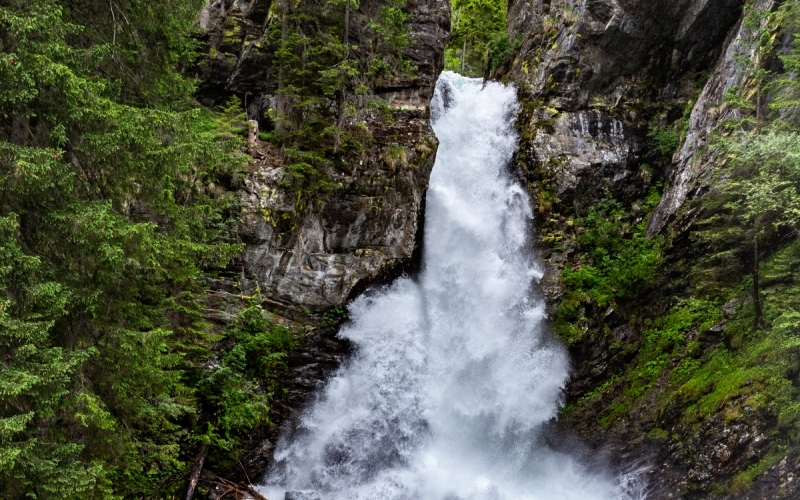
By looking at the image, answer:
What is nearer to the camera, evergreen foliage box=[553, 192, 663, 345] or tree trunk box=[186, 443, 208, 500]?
tree trunk box=[186, 443, 208, 500]

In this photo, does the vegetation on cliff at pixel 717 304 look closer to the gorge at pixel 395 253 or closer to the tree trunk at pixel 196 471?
the gorge at pixel 395 253

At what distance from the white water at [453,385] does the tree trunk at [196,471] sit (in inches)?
64.5

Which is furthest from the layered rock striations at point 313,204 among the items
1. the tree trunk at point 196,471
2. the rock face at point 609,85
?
the rock face at point 609,85

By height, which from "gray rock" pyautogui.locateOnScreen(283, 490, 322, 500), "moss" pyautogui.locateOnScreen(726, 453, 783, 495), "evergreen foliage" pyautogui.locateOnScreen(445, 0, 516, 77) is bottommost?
"gray rock" pyautogui.locateOnScreen(283, 490, 322, 500)

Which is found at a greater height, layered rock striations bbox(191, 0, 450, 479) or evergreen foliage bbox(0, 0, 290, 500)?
layered rock striations bbox(191, 0, 450, 479)

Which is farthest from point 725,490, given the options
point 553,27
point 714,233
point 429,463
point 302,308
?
point 553,27

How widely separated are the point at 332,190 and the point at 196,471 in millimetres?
7503

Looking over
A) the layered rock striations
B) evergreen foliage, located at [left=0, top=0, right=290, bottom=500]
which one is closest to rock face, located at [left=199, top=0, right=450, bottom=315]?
the layered rock striations

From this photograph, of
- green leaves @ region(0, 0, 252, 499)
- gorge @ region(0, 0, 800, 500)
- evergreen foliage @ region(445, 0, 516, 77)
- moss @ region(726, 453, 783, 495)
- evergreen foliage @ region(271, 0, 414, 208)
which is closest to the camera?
green leaves @ region(0, 0, 252, 499)

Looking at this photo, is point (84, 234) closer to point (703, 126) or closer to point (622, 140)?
point (703, 126)

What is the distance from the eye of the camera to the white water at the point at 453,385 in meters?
11.1

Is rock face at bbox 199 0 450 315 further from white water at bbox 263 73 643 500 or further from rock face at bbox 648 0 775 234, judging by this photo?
rock face at bbox 648 0 775 234

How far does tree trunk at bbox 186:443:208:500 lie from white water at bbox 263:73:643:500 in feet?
5.38

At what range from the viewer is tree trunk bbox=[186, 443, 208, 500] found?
9250 mm
